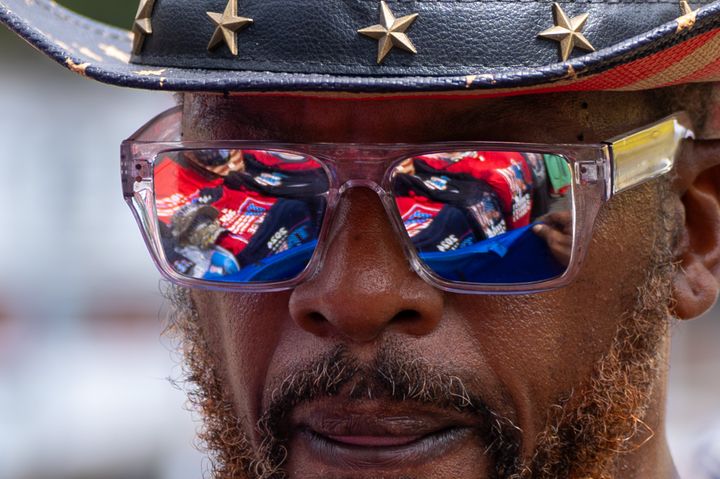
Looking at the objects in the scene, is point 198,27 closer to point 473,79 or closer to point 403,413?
point 473,79

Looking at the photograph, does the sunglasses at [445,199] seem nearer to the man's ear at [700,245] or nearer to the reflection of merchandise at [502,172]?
the reflection of merchandise at [502,172]

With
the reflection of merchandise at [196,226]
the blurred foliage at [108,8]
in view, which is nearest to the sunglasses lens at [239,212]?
the reflection of merchandise at [196,226]

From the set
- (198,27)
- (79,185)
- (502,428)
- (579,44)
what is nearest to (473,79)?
(579,44)

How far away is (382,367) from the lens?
1.97 m

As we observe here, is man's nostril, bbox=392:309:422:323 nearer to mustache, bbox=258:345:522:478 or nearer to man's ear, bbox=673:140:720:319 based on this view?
mustache, bbox=258:345:522:478

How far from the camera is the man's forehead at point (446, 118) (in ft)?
6.45

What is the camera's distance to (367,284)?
76.1 inches

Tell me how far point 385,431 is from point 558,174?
0.56 m

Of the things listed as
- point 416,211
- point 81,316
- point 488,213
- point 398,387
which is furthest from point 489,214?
point 81,316

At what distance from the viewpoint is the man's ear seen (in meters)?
2.30

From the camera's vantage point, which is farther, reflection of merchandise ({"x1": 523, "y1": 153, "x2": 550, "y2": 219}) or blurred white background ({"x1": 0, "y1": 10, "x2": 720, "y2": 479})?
blurred white background ({"x1": 0, "y1": 10, "x2": 720, "y2": 479})

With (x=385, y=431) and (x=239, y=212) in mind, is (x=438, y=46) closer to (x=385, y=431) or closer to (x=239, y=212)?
(x=239, y=212)

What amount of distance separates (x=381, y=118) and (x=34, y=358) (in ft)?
22.6

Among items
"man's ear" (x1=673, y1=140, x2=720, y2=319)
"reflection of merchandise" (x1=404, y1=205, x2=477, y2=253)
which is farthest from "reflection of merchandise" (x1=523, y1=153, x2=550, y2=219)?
"man's ear" (x1=673, y1=140, x2=720, y2=319)
